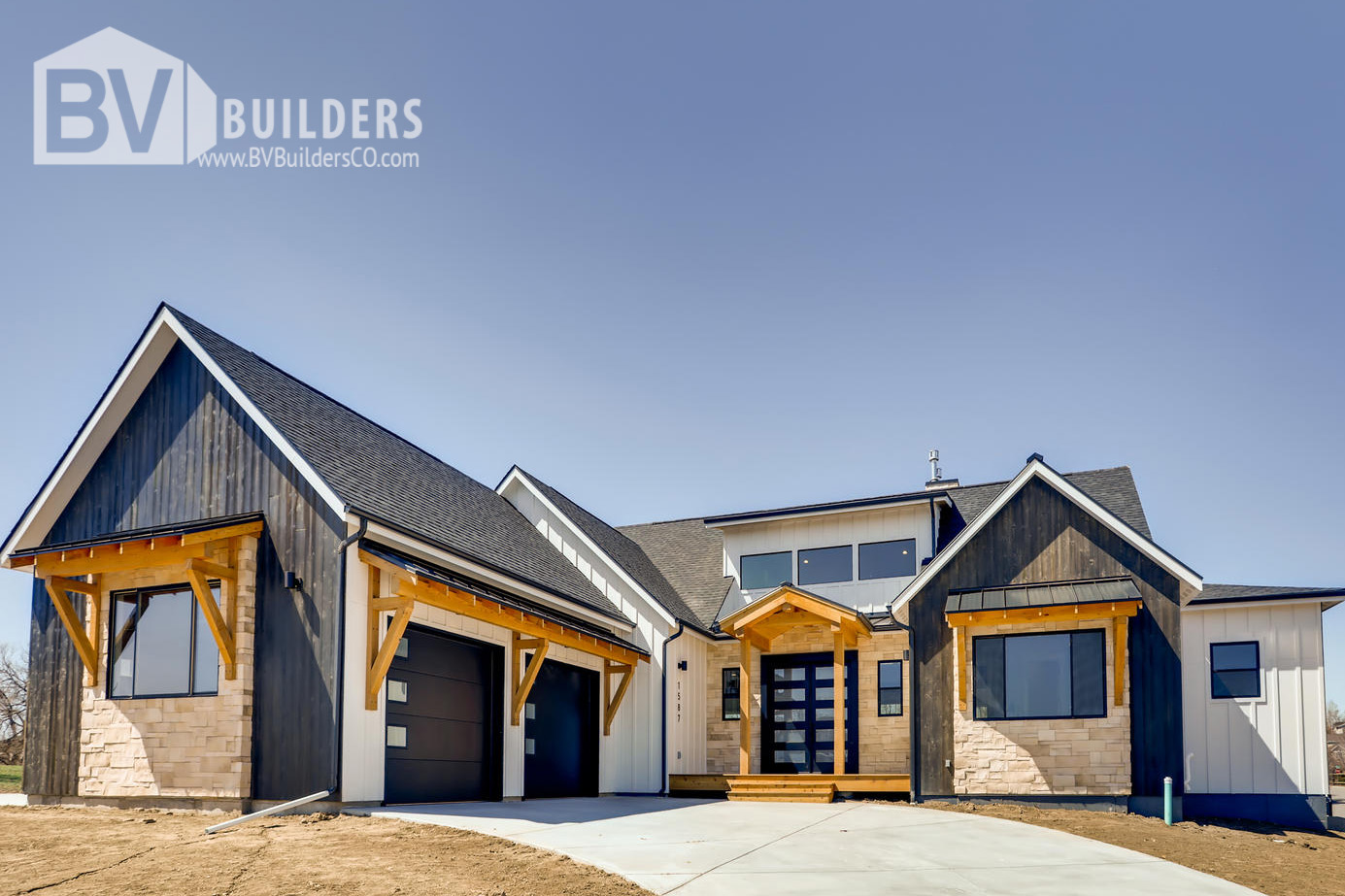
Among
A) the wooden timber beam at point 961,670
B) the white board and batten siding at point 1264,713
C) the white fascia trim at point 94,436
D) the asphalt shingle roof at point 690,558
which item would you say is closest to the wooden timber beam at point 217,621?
the white fascia trim at point 94,436

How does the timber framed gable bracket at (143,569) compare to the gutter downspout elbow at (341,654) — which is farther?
the timber framed gable bracket at (143,569)

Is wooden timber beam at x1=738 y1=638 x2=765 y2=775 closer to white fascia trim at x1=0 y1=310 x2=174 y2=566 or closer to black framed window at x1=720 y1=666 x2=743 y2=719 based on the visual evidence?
black framed window at x1=720 y1=666 x2=743 y2=719

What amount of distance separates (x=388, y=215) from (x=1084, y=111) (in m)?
10.4

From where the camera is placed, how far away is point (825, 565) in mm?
21297

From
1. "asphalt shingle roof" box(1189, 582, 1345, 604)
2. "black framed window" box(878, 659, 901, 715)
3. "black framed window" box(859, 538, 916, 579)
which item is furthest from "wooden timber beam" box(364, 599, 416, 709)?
"asphalt shingle roof" box(1189, 582, 1345, 604)

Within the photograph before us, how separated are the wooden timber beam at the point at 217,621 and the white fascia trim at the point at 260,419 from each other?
66.6 inches

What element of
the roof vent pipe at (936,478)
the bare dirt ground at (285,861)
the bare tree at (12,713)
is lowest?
the bare tree at (12,713)

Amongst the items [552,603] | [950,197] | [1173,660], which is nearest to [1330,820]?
[1173,660]

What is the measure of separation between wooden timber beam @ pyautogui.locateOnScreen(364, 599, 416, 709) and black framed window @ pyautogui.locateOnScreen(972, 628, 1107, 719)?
933 cm

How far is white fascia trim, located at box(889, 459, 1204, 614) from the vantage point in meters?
15.8

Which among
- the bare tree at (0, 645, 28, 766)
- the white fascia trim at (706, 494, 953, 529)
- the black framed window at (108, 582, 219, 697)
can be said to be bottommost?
the bare tree at (0, 645, 28, 766)

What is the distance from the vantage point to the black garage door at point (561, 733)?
54.4 feet

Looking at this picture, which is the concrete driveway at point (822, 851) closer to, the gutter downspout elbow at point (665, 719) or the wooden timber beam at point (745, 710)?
the gutter downspout elbow at point (665, 719)

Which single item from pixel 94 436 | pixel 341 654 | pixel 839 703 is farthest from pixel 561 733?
pixel 94 436
